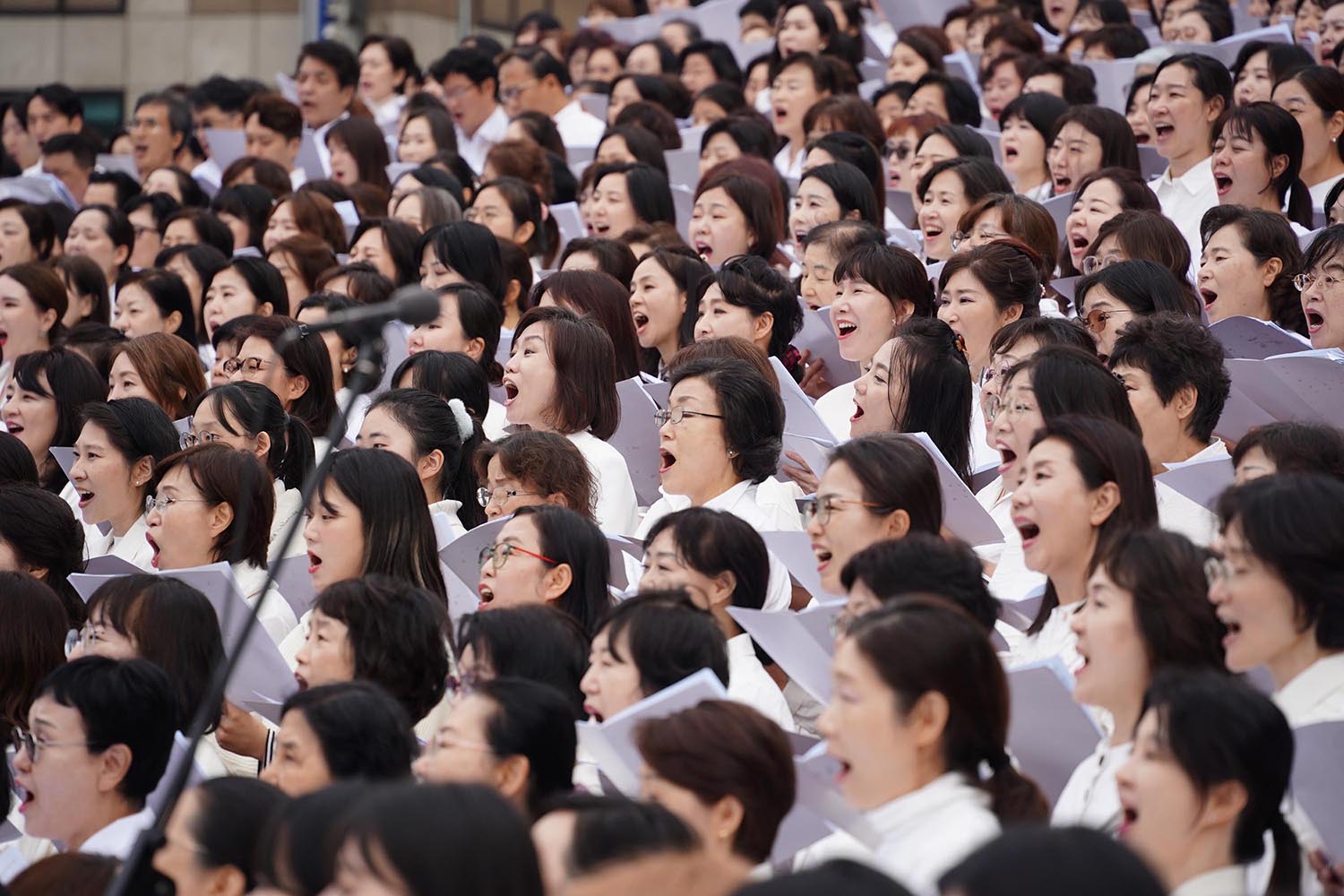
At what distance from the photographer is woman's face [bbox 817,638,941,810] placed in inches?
95.8

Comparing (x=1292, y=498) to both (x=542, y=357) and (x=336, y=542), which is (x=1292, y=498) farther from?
(x=542, y=357)

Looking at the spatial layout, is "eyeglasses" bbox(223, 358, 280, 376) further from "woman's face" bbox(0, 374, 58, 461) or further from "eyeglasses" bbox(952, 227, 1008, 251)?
"eyeglasses" bbox(952, 227, 1008, 251)

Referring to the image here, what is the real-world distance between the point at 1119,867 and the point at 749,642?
1733 millimetres

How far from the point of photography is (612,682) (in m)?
2.86

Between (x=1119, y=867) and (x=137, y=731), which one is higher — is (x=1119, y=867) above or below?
above

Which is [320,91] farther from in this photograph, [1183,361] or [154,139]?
[1183,361]

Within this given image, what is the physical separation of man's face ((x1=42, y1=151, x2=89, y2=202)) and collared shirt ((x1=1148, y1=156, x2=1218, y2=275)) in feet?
16.0

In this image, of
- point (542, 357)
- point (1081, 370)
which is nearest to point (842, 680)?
point (1081, 370)

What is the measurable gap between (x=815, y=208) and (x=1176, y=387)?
6.79 feet

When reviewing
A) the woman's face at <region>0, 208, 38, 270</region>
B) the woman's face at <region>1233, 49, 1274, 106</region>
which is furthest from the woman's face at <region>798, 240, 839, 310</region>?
the woman's face at <region>0, 208, 38, 270</region>

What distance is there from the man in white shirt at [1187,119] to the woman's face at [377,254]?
7.56ft

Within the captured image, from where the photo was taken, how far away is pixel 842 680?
2.47 m

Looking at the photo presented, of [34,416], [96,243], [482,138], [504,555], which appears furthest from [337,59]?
[504,555]

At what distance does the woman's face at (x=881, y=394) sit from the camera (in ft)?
13.3
